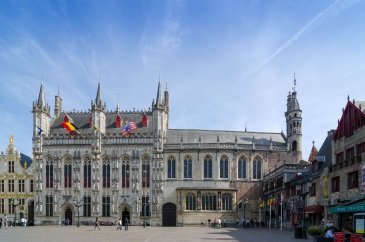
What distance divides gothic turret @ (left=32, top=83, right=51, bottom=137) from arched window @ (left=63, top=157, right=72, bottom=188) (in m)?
6.03

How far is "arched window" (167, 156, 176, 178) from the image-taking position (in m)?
77.8

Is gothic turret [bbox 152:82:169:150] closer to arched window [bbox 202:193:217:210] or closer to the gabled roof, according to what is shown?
arched window [bbox 202:193:217:210]

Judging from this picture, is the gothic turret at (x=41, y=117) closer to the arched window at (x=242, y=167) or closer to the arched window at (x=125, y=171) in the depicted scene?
the arched window at (x=125, y=171)

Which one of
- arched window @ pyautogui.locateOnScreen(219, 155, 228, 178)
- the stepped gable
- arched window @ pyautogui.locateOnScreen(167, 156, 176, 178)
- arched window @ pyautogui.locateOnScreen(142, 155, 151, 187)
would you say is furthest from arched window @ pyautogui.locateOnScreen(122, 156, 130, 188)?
arched window @ pyautogui.locateOnScreen(219, 155, 228, 178)

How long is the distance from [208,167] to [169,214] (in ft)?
31.1

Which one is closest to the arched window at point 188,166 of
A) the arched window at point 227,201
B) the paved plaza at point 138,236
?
the arched window at point 227,201

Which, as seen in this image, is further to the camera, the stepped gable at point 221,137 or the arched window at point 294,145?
the stepped gable at point 221,137

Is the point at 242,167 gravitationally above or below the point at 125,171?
above

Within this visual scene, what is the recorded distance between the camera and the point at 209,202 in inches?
3017

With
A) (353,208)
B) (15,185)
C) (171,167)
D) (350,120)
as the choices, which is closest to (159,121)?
(171,167)

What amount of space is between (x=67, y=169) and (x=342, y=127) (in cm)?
4643

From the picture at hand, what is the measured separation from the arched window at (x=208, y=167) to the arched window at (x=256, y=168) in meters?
6.67

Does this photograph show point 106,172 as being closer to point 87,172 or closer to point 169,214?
point 87,172

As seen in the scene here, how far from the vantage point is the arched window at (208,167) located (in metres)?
77.9
